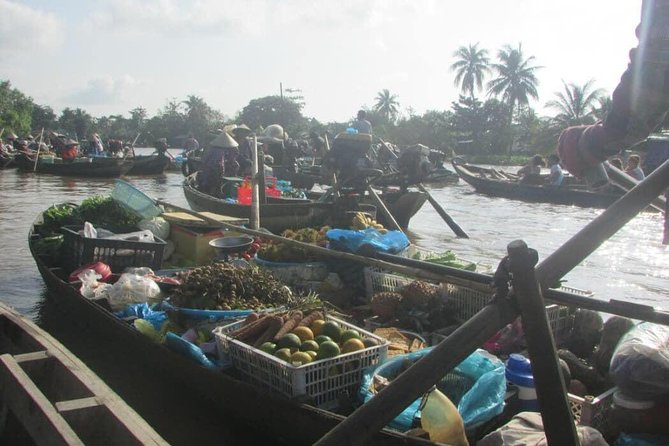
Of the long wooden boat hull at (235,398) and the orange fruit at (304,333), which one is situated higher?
the orange fruit at (304,333)

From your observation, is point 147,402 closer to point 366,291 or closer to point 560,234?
point 366,291

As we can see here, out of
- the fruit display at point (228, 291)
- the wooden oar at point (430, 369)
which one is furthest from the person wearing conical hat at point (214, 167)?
the wooden oar at point (430, 369)

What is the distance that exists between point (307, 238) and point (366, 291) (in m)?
1.17

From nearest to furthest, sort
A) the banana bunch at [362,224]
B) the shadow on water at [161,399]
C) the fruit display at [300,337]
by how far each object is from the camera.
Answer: the fruit display at [300,337], the shadow on water at [161,399], the banana bunch at [362,224]

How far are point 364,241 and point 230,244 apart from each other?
1.71 metres

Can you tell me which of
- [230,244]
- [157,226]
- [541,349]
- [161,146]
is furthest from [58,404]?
[161,146]

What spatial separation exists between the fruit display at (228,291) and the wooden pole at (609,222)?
311cm

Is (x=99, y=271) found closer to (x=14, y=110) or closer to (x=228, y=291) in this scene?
(x=228, y=291)

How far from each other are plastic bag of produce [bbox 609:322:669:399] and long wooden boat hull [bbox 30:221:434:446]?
3.17 ft

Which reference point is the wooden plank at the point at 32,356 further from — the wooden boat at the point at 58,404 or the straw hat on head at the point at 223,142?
the straw hat on head at the point at 223,142

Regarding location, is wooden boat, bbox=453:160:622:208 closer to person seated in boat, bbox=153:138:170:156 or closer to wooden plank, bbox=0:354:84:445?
person seated in boat, bbox=153:138:170:156

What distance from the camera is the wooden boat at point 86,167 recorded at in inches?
949

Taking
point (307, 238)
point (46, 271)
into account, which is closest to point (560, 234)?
point (307, 238)

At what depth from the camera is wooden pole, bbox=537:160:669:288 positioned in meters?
1.49
